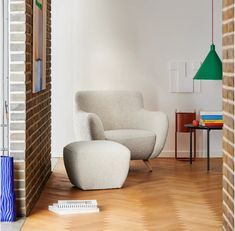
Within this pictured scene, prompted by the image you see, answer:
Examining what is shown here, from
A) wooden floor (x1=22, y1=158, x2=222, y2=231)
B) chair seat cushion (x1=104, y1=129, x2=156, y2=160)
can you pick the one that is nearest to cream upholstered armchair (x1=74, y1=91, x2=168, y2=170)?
chair seat cushion (x1=104, y1=129, x2=156, y2=160)

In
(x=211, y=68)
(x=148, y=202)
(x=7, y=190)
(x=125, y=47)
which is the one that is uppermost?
(x=125, y=47)

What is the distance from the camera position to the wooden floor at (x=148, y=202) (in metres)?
5.02

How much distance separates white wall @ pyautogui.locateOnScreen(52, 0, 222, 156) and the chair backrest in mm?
442

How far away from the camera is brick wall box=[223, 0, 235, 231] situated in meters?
3.70

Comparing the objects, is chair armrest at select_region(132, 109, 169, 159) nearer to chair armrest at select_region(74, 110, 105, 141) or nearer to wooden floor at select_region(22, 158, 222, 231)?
wooden floor at select_region(22, 158, 222, 231)

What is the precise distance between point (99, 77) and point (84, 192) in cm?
237

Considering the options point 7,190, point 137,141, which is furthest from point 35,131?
point 137,141

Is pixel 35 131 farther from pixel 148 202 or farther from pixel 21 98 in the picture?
pixel 148 202

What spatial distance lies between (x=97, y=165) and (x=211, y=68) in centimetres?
201

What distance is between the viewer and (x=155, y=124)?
767 cm

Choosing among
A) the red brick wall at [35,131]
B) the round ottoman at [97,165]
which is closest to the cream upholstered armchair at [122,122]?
the red brick wall at [35,131]

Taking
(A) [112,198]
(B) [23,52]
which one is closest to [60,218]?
(A) [112,198]

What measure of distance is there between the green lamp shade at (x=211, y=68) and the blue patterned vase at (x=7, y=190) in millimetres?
3207

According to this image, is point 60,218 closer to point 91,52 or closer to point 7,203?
point 7,203
